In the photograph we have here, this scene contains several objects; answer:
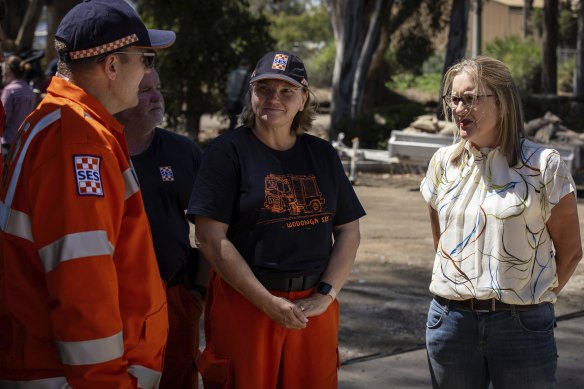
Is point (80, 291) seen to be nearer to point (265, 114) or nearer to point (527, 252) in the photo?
point (265, 114)

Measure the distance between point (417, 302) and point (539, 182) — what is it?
434 cm

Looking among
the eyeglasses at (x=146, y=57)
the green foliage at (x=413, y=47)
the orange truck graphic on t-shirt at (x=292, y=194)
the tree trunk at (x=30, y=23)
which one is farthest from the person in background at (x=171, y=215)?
the green foliage at (x=413, y=47)

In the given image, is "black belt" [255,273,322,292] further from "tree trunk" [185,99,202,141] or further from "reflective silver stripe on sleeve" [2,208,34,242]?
"tree trunk" [185,99,202,141]

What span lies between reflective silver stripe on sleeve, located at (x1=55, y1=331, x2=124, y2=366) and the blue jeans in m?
1.59

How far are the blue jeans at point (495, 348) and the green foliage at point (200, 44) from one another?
59.3 feet

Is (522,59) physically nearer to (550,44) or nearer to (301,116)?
(550,44)

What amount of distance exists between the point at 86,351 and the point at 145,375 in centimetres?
33

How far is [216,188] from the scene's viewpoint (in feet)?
12.8

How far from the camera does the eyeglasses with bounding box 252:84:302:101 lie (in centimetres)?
411

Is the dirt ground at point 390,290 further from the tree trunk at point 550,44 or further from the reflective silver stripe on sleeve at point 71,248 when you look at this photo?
the tree trunk at point 550,44

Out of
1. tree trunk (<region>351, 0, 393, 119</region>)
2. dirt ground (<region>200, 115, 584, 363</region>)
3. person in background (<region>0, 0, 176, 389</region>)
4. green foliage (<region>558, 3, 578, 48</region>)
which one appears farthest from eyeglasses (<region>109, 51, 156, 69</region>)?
green foliage (<region>558, 3, 578, 48</region>)

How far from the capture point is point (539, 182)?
3.76 metres

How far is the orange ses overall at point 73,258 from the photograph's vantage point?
275 centimetres

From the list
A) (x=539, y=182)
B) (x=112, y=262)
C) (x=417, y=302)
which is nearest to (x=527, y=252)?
(x=539, y=182)
